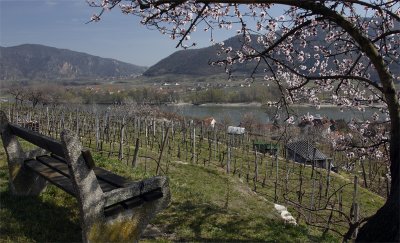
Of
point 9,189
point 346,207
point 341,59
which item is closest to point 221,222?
point 9,189

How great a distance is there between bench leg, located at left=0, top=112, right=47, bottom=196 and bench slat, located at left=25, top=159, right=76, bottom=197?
0.14m

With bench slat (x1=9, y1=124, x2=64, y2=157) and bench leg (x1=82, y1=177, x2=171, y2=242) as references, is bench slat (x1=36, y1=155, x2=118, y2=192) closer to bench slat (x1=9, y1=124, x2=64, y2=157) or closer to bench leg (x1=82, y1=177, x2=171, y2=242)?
bench leg (x1=82, y1=177, x2=171, y2=242)

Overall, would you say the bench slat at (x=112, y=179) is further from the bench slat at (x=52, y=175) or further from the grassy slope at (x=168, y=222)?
the grassy slope at (x=168, y=222)

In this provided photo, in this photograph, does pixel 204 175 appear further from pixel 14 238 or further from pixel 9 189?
pixel 14 238

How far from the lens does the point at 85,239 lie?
154 inches

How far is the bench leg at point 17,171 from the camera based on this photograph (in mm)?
5680

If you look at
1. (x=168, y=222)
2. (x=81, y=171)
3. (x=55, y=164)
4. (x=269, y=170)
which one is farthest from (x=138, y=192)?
(x=269, y=170)

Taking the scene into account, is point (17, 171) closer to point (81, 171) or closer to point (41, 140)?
point (41, 140)

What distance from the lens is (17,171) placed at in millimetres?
5746

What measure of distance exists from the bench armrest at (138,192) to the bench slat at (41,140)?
65 cm

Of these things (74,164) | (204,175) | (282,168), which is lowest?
(282,168)

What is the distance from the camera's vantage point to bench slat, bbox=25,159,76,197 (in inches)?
177

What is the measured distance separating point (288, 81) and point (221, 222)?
5236 millimetres

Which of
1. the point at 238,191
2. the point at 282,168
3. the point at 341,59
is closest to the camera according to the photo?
the point at 341,59
